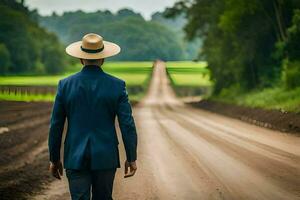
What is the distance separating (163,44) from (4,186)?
103 ft

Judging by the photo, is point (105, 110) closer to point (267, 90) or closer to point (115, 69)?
point (115, 69)

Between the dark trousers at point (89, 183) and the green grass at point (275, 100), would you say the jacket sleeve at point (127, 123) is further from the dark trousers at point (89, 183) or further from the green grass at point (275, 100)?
the green grass at point (275, 100)

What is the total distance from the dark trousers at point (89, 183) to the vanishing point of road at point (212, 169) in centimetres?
462

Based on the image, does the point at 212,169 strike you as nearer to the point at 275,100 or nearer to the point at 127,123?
the point at 127,123

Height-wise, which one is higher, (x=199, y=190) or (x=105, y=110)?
(x=105, y=110)

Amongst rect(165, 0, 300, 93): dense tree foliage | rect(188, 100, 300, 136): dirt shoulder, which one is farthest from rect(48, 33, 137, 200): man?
rect(165, 0, 300, 93): dense tree foliage

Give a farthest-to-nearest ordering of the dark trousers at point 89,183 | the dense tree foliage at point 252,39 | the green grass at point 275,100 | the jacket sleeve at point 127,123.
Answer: the dense tree foliage at point 252,39
the green grass at point 275,100
the jacket sleeve at point 127,123
the dark trousers at point 89,183

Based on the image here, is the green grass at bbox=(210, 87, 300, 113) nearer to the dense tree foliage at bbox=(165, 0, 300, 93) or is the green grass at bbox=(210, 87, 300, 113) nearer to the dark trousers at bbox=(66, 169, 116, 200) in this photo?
the dense tree foliage at bbox=(165, 0, 300, 93)

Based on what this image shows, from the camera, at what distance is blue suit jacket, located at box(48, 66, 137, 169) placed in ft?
19.4

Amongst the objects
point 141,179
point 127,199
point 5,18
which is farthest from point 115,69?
point 127,199

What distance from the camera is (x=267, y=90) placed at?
40.8 meters

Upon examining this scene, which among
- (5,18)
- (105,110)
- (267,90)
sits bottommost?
(267,90)

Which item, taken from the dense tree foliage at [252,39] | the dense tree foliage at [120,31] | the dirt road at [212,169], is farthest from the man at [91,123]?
the dense tree foliage at [252,39]

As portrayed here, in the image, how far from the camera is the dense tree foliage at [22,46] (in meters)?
15.7
